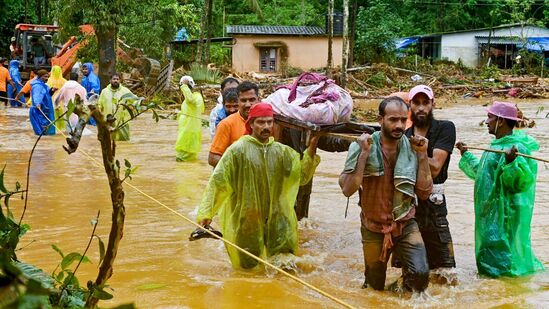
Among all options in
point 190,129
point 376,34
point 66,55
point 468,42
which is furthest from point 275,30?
point 190,129

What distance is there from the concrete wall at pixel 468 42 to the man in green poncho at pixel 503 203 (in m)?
38.3

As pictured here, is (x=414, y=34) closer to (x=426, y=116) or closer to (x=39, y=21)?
(x=39, y=21)

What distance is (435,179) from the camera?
538 centimetres

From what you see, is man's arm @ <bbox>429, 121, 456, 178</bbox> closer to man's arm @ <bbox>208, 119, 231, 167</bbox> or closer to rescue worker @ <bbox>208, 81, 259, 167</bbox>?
rescue worker @ <bbox>208, 81, 259, 167</bbox>

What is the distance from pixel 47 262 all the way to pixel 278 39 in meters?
31.5

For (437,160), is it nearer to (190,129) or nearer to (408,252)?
(408,252)

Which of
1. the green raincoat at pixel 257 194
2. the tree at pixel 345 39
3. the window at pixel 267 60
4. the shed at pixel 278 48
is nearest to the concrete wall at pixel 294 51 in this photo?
the shed at pixel 278 48

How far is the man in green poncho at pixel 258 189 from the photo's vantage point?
220 inches

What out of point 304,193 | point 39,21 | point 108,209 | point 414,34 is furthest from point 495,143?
point 414,34

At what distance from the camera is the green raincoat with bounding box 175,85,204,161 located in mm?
11844

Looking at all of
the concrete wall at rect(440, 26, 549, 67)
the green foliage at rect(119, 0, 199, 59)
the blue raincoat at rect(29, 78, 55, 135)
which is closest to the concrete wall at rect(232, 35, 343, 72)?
the green foliage at rect(119, 0, 199, 59)

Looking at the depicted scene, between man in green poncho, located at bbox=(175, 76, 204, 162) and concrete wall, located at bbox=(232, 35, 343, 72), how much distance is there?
24765mm

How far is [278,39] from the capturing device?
36.9 metres

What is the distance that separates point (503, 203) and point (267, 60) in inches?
1272
